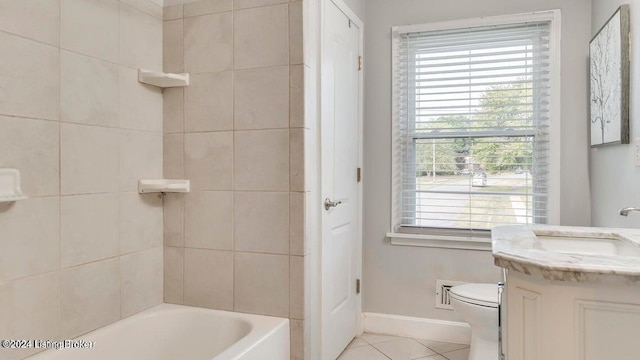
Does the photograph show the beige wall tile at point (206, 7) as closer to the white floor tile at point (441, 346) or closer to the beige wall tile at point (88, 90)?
the beige wall tile at point (88, 90)

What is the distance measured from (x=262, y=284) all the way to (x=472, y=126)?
65.4 inches

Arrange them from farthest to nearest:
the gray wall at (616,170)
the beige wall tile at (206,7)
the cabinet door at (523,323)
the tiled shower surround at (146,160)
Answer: the beige wall tile at (206,7) → the gray wall at (616,170) → the tiled shower surround at (146,160) → the cabinet door at (523,323)

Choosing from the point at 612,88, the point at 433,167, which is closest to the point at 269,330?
the point at 433,167

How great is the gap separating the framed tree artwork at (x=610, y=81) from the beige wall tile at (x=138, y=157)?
2191 millimetres

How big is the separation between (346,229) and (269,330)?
96 cm

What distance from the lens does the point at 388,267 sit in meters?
2.91

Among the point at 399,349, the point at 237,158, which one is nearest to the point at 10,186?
the point at 237,158

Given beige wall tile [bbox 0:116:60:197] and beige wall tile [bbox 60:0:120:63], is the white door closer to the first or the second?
beige wall tile [bbox 60:0:120:63]

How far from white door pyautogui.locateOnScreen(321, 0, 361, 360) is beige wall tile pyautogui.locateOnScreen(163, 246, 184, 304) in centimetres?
72

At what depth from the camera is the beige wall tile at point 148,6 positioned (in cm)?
199

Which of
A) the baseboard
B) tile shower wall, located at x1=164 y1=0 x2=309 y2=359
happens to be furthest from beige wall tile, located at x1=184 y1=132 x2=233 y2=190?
the baseboard

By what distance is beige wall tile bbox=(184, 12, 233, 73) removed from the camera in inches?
81.2

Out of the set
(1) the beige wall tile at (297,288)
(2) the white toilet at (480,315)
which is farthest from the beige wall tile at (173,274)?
(2) the white toilet at (480,315)

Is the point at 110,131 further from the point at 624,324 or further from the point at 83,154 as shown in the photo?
the point at 624,324
